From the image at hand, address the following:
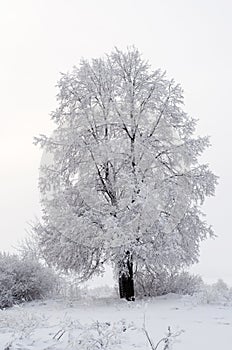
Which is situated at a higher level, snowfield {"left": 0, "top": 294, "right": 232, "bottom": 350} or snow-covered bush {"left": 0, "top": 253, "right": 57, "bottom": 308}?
snow-covered bush {"left": 0, "top": 253, "right": 57, "bottom": 308}

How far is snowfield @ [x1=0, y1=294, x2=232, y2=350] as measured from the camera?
602cm

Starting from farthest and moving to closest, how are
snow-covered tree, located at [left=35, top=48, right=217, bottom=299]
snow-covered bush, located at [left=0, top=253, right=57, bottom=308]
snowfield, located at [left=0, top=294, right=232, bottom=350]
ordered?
snow-covered bush, located at [left=0, top=253, right=57, bottom=308] < snow-covered tree, located at [left=35, top=48, right=217, bottom=299] < snowfield, located at [left=0, top=294, right=232, bottom=350]

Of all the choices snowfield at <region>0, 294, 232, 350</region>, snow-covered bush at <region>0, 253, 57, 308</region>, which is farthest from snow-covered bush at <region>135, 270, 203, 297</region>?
snow-covered bush at <region>0, 253, 57, 308</region>

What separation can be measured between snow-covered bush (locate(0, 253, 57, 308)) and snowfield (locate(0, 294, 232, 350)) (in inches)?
75.3

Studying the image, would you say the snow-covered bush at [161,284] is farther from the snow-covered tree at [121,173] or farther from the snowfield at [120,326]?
the snowfield at [120,326]

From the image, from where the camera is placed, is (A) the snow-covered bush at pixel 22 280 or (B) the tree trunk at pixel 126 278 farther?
(A) the snow-covered bush at pixel 22 280

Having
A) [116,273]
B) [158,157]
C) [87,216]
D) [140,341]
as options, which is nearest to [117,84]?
[158,157]

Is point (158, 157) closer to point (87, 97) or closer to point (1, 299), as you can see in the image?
point (87, 97)

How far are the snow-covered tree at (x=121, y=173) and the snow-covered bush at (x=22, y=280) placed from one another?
67.8 inches

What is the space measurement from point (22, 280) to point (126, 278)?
14.3ft

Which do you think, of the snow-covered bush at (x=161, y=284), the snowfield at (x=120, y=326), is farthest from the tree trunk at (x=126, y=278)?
the snow-covered bush at (x=161, y=284)

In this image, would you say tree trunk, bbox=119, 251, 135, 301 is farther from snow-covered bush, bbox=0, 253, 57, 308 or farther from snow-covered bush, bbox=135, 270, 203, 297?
snow-covered bush, bbox=0, 253, 57, 308

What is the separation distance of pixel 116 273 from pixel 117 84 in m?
7.17

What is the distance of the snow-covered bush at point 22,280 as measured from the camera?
1565 centimetres
